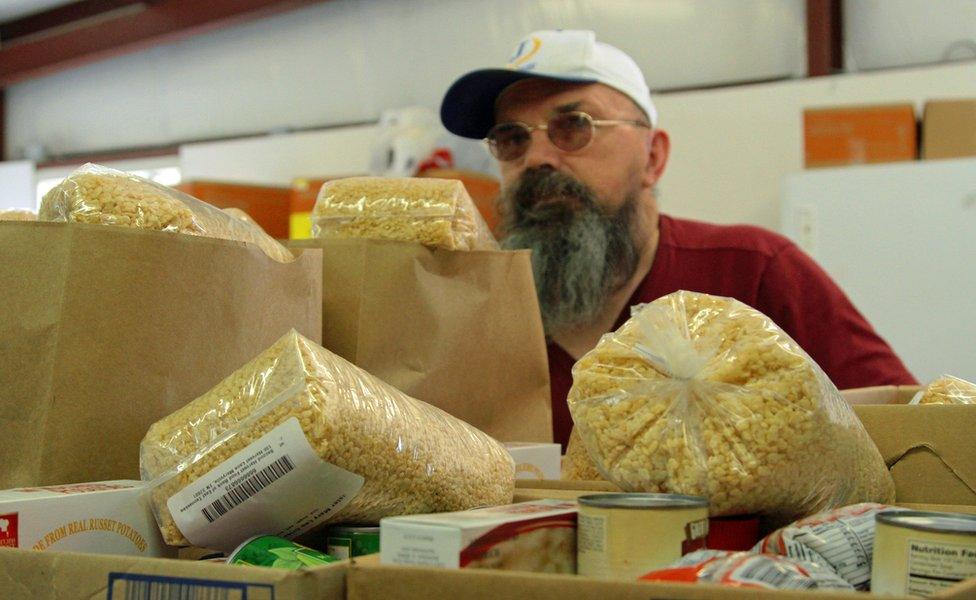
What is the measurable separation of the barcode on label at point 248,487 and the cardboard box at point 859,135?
10.5 feet

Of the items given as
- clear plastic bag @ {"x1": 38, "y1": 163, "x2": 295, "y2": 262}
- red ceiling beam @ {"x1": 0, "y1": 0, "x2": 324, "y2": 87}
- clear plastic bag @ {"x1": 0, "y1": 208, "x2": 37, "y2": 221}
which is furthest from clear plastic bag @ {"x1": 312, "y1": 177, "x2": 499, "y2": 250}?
red ceiling beam @ {"x1": 0, "y1": 0, "x2": 324, "y2": 87}

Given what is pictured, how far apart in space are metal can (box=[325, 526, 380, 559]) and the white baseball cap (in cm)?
139

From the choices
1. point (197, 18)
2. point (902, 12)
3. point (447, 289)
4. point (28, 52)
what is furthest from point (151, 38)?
point (447, 289)

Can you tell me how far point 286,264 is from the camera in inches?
38.9

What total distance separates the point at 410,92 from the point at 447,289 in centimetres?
467

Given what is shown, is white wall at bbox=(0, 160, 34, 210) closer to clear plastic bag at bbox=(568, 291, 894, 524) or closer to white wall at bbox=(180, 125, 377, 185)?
white wall at bbox=(180, 125, 377, 185)

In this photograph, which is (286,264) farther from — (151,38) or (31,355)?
(151,38)

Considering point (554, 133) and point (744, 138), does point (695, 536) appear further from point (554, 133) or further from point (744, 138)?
point (744, 138)

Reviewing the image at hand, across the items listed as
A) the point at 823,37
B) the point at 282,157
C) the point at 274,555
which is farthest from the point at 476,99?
the point at 282,157

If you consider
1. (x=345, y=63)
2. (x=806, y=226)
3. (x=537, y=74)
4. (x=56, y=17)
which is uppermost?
(x=56, y=17)

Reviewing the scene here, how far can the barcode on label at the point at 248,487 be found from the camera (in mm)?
721

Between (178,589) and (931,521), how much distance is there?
0.45 meters

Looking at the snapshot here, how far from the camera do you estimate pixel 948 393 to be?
1.02 meters

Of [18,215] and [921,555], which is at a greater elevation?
[18,215]
